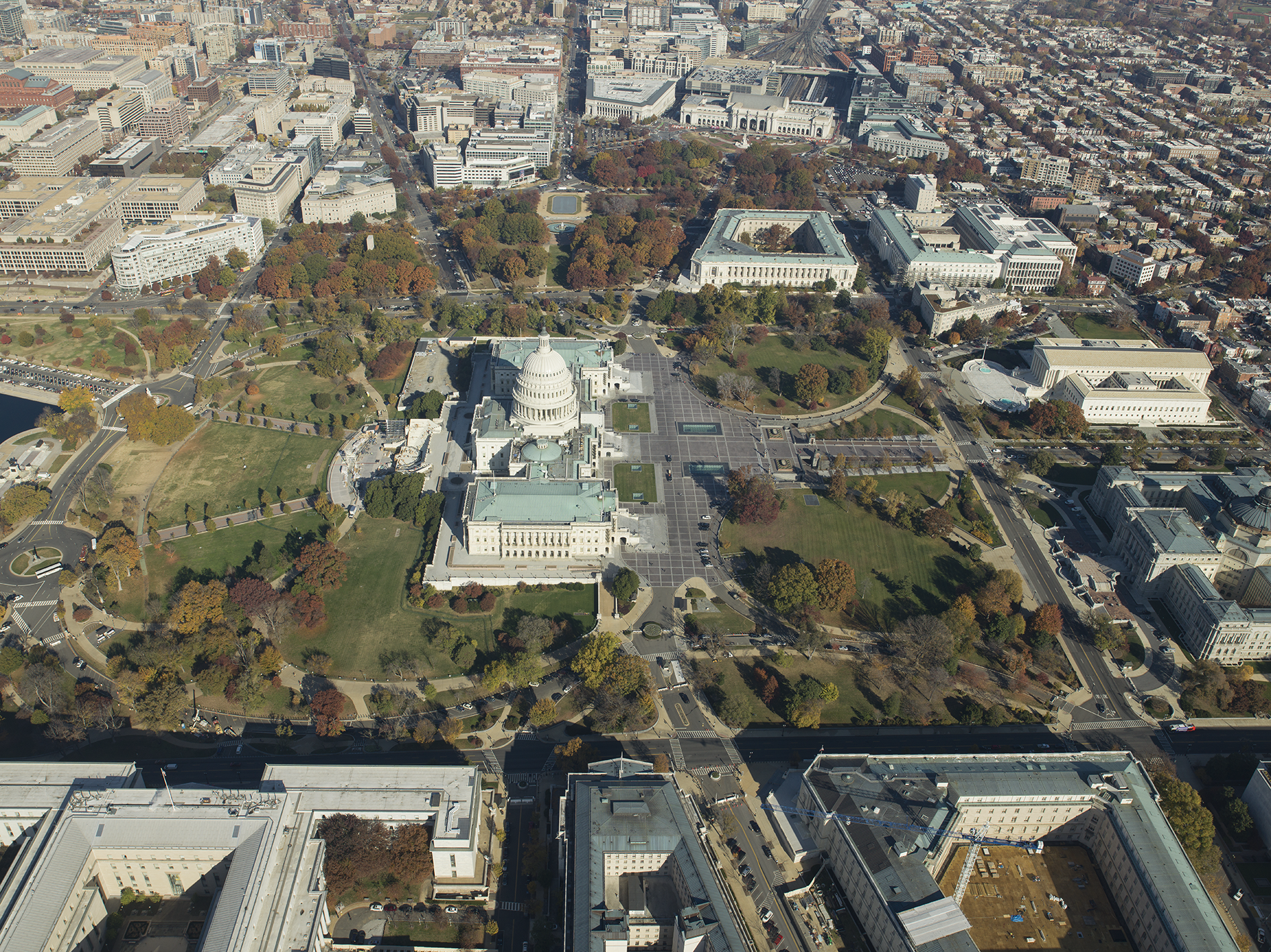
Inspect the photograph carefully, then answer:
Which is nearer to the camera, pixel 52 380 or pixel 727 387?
pixel 727 387

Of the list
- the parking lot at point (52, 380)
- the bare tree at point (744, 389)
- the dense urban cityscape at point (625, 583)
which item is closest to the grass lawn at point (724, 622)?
the dense urban cityscape at point (625, 583)

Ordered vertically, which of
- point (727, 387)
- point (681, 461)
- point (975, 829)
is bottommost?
point (681, 461)

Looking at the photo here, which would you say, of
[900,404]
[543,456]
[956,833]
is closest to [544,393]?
[543,456]

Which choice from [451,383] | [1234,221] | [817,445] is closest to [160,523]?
[451,383]

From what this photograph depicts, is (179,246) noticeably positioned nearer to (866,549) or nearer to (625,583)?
(625,583)

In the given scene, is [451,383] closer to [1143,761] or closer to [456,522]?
[456,522]

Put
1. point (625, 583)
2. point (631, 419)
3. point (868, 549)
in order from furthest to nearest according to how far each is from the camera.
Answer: point (631, 419)
point (868, 549)
point (625, 583)
